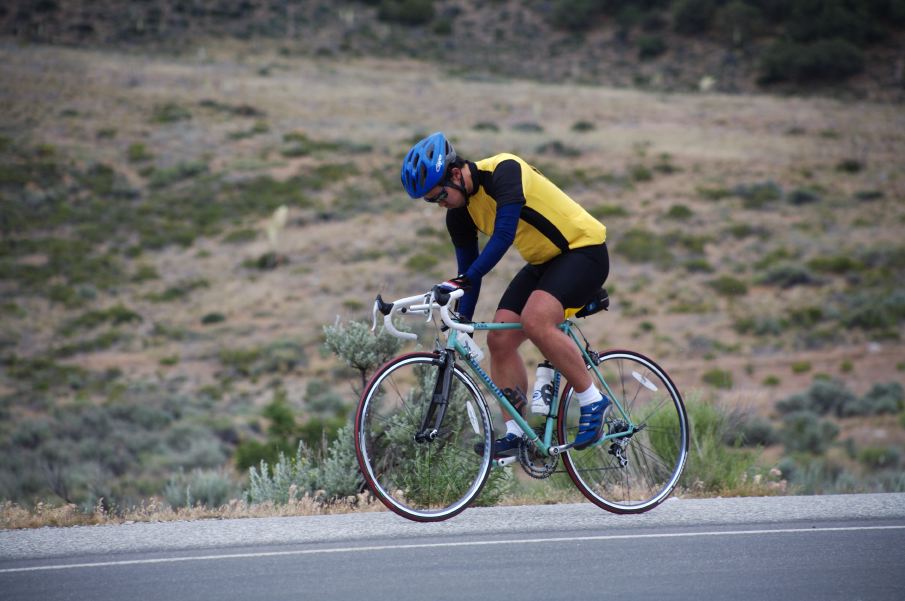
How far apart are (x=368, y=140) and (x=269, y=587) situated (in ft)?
148

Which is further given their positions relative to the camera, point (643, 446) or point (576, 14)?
point (576, 14)

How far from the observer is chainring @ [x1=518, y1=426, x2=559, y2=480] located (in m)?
5.52

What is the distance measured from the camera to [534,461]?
18.4 feet

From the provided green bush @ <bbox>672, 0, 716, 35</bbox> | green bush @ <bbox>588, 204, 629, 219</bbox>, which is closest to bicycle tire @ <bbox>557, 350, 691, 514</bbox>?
green bush @ <bbox>588, 204, 629, 219</bbox>

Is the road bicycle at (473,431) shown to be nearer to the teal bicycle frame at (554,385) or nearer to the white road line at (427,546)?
the teal bicycle frame at (554,385)

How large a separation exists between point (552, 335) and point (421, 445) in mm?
1138

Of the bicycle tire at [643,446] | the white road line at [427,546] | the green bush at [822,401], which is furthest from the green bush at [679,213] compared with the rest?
the white road line at [427,546]

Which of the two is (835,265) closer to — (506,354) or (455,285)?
(506,354)

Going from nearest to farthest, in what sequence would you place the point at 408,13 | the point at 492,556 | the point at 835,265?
the point at 492,556, the point at 835,265, the point at 408,13

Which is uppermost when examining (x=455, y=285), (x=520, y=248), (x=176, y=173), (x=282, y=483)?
(x=520, y=248)

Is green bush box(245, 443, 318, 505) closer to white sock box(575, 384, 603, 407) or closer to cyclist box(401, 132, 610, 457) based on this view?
cyclist box(401, 132, 610, 457)

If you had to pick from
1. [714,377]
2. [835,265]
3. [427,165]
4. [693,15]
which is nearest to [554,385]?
[427,165]

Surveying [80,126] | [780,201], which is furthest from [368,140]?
[780,201]

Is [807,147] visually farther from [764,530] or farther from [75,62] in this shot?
[764,530]
